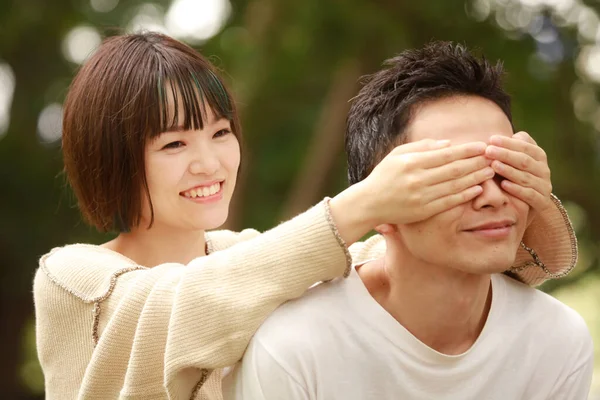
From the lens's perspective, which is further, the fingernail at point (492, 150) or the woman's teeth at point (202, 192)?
the woman's teeth at point (202, 192)

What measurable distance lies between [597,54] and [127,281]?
199 inches

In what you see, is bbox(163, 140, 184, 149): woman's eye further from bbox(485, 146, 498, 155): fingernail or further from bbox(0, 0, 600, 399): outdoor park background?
bbox(0, 0, 600, 399): outdoor park background

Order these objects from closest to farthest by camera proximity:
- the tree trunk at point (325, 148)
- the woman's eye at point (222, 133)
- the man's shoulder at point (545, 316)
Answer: the man's shoulder at point (545, 316), the woman's eye at point (222, 133), the tree trunk at point (325, 148)

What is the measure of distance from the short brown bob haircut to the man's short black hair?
637 millimetres

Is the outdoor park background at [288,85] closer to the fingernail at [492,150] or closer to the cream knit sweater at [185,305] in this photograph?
the cream knit sweater at [185,305]

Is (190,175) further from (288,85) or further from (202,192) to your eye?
(288,85)

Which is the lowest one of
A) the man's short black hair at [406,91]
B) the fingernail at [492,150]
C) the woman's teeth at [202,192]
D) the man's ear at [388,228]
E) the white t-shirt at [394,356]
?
the white t-shirt at [394,356]

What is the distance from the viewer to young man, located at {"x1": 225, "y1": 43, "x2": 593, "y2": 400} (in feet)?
6.98

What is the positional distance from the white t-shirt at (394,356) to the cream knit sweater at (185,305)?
83 mm

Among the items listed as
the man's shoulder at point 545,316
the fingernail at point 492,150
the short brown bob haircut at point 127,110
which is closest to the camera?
the fingernail at point 492,150

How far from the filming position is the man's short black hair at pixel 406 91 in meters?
2.29

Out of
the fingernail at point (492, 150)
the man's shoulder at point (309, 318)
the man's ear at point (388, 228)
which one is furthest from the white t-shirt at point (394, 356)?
the fingernail at point (492, 150)

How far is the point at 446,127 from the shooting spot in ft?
7.18

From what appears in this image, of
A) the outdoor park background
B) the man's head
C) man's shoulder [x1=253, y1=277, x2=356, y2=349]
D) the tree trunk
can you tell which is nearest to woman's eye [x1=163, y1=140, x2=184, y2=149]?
the man's head
